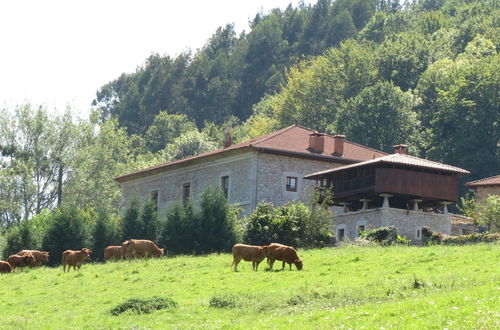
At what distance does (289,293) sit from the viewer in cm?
2903

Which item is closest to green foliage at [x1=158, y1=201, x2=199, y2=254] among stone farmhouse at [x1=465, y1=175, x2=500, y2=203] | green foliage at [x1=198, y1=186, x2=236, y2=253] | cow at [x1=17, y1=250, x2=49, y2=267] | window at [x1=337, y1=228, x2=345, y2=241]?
green foliage at [x1=198, y1=186, x2=236, y2=253]

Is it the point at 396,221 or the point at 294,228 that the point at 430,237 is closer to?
the point at 396,221

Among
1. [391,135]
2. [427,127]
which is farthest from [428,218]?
[427,127]

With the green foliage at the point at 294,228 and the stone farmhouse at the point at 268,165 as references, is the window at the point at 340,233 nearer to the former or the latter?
the stone farmhouse at the point at 268,165

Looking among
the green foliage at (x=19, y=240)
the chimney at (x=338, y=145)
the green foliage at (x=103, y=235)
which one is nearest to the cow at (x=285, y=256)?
the green foliage at (x=103, y=235)

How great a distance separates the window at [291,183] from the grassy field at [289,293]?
16.3 metres

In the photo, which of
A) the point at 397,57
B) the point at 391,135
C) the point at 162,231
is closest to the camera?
the point at 162,231

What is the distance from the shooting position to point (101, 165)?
94.8 meters

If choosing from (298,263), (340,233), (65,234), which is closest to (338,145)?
(340,233)

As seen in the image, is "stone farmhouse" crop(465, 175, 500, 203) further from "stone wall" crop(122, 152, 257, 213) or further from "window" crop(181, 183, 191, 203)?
"window" crop(181, 183, 191, 203)

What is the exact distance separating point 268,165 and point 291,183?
1.75 meters

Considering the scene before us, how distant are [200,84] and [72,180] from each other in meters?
72.7

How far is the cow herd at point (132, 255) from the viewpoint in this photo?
37344 millimetres

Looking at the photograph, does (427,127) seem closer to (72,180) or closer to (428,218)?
(72,180)
